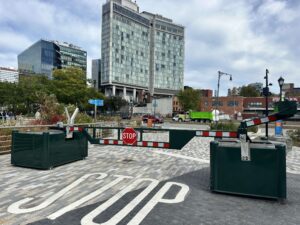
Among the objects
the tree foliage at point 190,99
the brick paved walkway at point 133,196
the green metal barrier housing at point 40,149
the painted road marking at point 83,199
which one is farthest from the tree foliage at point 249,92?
the painted road marking at point 83,199

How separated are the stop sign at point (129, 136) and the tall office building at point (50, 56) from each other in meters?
118

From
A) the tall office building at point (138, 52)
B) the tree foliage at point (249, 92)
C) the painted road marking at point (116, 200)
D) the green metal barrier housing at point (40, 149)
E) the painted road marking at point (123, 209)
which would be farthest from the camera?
the tree foliage at point (249, 92)

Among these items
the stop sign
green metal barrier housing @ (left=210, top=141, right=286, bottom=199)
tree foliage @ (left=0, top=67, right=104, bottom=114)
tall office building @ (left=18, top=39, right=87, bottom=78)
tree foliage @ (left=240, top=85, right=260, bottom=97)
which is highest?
tall office building @ (left=18, top=39, right=87, bottom=78)

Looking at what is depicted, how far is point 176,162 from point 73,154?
3642mm

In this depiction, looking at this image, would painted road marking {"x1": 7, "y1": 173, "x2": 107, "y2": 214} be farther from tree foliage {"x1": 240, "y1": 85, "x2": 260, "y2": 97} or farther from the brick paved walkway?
tree foliage {"x1": 240, "y1": 85, "x2": 260, "y2": 97}

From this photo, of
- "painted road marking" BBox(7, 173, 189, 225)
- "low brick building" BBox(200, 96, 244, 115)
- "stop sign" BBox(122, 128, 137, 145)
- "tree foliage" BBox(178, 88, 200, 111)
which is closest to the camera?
"painted road marking" BBox(7, 173, 189, 225)

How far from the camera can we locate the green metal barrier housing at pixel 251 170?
490 cm

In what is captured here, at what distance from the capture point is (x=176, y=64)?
148 m

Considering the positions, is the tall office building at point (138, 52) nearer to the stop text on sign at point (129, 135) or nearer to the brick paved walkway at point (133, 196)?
the stop text on sign at point (129, 135)

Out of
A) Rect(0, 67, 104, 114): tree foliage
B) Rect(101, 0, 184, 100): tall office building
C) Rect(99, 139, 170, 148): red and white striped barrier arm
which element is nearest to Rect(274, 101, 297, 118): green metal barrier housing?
Rect(99, 139, 170, 148): red and white striped barrier arm

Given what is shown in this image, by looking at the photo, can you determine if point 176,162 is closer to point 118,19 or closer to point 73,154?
point 73,154

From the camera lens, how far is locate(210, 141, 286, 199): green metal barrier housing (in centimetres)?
490

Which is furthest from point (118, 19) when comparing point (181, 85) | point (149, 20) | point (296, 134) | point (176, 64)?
point (296, 134)

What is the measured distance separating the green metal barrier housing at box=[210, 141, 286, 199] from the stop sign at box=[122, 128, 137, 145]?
2938mm
